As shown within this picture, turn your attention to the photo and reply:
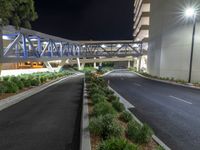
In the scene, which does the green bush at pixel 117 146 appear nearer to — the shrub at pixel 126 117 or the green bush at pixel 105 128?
the green bush at pixel 105 128

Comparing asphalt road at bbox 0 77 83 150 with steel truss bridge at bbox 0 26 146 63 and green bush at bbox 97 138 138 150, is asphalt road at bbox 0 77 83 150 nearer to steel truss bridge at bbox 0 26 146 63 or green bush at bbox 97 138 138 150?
green bush at bbox 97 138 138 150

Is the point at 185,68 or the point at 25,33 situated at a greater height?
the point at 25,33

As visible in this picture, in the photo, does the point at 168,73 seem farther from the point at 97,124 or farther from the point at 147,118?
the point at 97,124

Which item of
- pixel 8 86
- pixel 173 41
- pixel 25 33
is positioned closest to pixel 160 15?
pixel 173 41

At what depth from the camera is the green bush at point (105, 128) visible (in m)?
6.02

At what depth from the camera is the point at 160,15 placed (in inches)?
1591

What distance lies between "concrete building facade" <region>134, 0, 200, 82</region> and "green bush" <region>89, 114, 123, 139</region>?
2750cm

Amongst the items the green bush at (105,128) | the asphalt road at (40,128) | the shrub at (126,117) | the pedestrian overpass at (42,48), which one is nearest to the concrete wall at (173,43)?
the pedestrian overpass at (42,48)

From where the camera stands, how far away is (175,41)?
34.1 m

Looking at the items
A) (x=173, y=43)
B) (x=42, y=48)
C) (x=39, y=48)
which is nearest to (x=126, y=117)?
(x=173, y=43)

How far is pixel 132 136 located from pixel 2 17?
11.7 m

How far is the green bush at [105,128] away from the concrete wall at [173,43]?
27.5 meters

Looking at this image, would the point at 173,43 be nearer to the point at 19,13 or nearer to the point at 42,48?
the point at 19,13

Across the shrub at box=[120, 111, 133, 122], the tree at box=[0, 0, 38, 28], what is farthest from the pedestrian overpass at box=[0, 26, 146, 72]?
the shrub at box=[120, 111, 133, 122]
